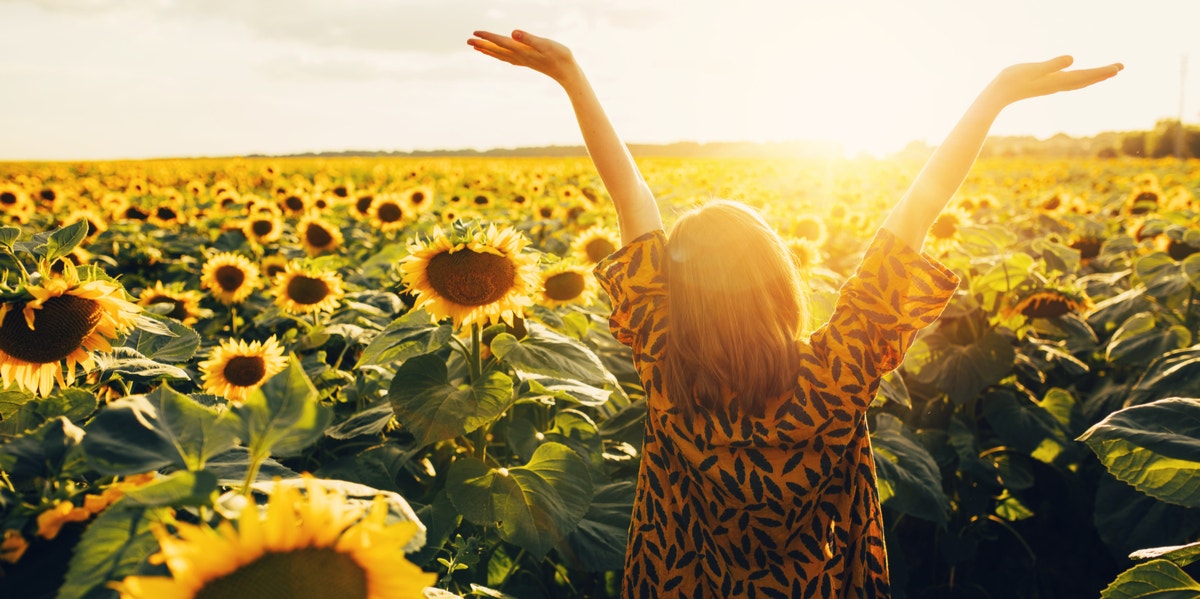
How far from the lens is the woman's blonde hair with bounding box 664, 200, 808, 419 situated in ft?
6.24

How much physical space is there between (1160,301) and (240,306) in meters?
5.32

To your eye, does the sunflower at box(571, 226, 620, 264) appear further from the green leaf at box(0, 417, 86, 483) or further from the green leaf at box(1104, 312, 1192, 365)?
the green leaf at box(0, 417, 86, 483)

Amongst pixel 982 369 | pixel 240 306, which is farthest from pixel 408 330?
pixel 982 369

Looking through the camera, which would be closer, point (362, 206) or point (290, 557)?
point (290, 557)

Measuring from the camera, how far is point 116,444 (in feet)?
2.68

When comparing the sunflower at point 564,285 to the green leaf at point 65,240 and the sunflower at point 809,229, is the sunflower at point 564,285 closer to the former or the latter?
the green leaf at point 65,240

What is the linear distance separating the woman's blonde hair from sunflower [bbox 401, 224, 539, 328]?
50cm

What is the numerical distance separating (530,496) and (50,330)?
1.23m

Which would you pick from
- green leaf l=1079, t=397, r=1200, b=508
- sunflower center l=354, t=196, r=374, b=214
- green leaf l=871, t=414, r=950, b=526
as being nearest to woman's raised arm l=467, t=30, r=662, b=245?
green leaf l=1079, t=397, r=1200, b=508

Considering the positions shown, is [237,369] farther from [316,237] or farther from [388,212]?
[388,212]

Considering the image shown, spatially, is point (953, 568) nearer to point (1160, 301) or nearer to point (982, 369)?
point (982, 369)

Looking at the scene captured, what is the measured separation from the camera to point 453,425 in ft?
Result: 6.42

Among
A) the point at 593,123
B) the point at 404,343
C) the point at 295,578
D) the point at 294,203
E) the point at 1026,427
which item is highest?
the point at 593,123

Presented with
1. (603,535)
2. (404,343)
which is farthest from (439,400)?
(603,535)
